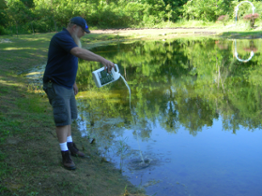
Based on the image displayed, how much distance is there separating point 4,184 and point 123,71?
8.97 m

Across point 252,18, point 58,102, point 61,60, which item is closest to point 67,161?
point 58,102

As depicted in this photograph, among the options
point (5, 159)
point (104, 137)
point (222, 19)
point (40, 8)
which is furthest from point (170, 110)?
point (40, 8)

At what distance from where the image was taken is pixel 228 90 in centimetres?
785

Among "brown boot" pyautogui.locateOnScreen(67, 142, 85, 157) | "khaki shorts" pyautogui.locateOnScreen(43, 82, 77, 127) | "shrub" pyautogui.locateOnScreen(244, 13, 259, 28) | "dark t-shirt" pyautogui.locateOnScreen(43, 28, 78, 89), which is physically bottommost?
"brown boot" pyautogui.locateOnScreen(67, 142, 85, 157)

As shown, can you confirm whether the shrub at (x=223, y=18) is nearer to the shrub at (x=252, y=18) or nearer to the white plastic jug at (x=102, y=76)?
the shrub at (x=252, y=18)

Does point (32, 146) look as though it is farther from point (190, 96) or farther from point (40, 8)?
point (40, 8)

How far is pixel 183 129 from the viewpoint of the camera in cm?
541

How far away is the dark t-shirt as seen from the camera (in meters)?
3.13

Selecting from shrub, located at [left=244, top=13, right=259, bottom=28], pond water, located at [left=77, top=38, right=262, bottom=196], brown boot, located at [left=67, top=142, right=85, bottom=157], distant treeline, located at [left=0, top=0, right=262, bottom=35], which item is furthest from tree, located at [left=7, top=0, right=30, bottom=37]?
brown boot, located at [left=67, top=142, right=85, bottom=157]

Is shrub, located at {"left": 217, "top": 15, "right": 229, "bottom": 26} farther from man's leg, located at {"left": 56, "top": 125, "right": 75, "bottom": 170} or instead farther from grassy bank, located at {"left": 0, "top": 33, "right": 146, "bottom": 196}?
man's leg, located at {"left": 56, "top": 125, "right": 75, "bottom": 170}

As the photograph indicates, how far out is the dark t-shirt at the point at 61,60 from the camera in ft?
10.3

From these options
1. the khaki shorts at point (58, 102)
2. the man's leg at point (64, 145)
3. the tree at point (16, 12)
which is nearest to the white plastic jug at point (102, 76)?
the khaki shorts at point (58, 102)

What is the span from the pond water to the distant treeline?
27.3m

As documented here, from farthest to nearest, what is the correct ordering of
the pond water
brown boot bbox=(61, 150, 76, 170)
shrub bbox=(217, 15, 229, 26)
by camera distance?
shrub bbox=(217, 15, 229, 26) < the pond water < brown boot bbox=(61, 150, 76, 170)
